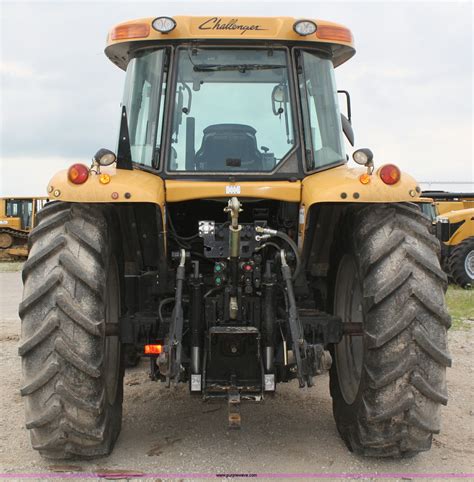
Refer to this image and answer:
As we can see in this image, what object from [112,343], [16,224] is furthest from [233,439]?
[16,224]

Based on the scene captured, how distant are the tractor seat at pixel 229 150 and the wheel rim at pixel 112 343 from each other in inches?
37.0

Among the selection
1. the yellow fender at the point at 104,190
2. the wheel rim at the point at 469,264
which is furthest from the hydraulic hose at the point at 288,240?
the wheel rim at the point at 469,264

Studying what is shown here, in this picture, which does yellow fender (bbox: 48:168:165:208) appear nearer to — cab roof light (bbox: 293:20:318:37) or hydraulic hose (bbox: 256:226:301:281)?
hydraulic hose (bbox: 256:226:301:281)

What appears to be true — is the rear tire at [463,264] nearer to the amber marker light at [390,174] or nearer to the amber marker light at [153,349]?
the amber marker light at [390,174]

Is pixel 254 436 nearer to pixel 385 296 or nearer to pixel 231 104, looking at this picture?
pixel 385 296

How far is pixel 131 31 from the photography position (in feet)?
16.7

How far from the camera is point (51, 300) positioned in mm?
4250

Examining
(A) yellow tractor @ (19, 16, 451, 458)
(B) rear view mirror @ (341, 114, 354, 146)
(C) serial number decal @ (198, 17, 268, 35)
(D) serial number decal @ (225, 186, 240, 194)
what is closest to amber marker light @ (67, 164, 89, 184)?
(A) yellow tractor @ (19, 16, 451, 458)

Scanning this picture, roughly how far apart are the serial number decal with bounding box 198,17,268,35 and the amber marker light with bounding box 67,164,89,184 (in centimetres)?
140

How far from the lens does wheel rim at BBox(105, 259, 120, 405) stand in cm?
498

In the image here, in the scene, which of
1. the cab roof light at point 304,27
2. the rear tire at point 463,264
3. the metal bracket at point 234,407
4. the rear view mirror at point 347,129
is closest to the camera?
the metal bracket at point 234,407

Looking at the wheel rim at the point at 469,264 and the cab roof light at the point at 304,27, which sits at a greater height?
the cab roof light at the point at 304,27

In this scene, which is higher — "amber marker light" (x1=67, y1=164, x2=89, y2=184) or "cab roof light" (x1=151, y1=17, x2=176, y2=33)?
"cab roof light" (x1=151, y1=17, x2=176, y2=33)

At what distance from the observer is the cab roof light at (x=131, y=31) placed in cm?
507
